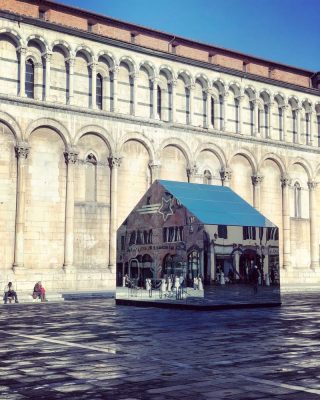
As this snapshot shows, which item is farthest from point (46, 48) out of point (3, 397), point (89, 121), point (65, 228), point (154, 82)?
point (3, 397)

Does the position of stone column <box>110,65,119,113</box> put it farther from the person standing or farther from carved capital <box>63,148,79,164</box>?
the person standing

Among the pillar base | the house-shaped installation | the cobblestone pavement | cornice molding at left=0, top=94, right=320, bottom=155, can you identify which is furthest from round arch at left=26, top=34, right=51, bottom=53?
the pillar base

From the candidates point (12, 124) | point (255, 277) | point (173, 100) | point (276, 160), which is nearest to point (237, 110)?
point (276, 160)

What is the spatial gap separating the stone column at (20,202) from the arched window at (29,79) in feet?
10.3

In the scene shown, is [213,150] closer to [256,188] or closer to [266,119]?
[256,188]

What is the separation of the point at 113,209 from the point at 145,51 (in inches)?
399

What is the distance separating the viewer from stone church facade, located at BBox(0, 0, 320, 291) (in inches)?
1235

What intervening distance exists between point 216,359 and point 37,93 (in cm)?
2499

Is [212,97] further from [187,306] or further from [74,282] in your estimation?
[187,306]

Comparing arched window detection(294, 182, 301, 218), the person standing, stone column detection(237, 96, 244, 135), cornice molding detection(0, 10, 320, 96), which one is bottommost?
the person standing

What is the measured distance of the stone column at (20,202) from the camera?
30.3m

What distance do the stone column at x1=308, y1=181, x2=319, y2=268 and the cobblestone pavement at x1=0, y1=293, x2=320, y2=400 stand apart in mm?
26686

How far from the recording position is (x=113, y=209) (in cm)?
3406

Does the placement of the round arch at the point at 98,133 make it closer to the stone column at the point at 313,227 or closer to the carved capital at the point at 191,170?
the carved capital at the point at 191,170
